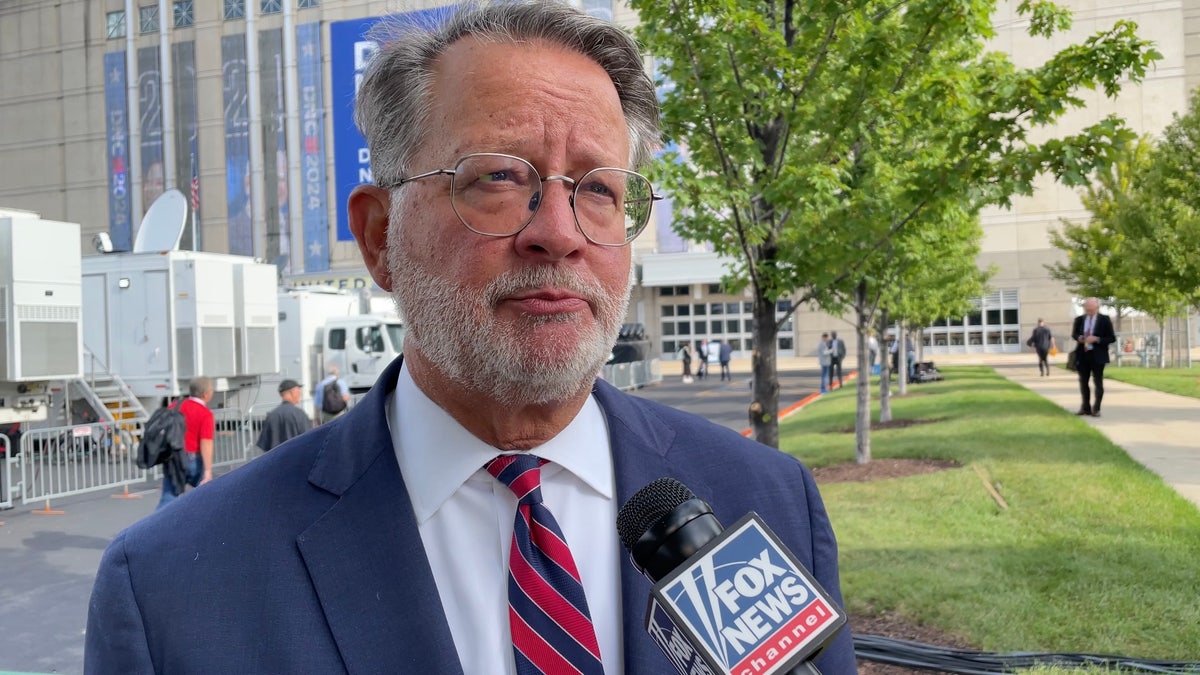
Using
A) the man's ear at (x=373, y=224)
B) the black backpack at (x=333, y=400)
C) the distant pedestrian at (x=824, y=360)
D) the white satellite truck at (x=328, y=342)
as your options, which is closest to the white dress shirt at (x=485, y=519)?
the man's ear at (x=373, y=224)

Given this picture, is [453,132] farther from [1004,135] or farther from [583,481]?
[1004,135]

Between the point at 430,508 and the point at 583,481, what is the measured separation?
28 cm

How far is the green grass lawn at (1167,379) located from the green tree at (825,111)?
49.4 ft

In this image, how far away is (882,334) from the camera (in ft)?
67.4

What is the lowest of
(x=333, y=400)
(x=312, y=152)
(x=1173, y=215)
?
(x=333, y=400)

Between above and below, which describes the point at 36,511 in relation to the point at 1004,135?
below

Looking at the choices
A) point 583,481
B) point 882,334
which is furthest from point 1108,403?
point 583,481

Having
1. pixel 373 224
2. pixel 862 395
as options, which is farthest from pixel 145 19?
pixel 373 224

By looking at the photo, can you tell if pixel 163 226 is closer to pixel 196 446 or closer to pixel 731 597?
pixel 196 446

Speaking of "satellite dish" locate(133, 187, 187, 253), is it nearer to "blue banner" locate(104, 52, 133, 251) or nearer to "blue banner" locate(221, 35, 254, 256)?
"blue banner" locate(221, 35, 254, 256)

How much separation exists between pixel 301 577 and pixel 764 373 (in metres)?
5.84

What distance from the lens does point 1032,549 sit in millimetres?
7059

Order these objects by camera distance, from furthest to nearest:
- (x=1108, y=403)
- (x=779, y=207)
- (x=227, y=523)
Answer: (x=1108, y=403) < (x=779, y=207) < (x=227, y=523)

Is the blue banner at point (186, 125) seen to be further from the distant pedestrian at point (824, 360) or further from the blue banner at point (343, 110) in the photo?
the distant pedestrian at point (824, 360)
